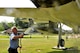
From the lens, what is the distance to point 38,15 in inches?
211

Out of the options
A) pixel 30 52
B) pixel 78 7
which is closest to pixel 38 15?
pixel 78 7

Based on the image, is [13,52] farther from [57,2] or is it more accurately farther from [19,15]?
[57,2]

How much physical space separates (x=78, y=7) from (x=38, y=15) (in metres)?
0.99

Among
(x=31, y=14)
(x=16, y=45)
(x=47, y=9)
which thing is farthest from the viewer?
(x=16, y=45)

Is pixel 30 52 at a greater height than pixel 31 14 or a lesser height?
lesser

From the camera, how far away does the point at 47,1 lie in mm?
5102

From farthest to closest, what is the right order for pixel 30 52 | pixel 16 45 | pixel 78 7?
pixel 30 52 → pixel 16 45 → pixel 78 7

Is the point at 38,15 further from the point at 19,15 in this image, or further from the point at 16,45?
the point at 16,45

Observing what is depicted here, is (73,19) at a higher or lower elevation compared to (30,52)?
higher

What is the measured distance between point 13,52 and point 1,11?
4092 millimetres

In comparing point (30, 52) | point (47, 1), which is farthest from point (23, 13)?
point (30, 52)

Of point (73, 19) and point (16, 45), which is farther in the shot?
point (16, 45)

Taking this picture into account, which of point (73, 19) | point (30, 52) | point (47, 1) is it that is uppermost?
point (47, 1)

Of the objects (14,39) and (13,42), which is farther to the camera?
(13,42)
